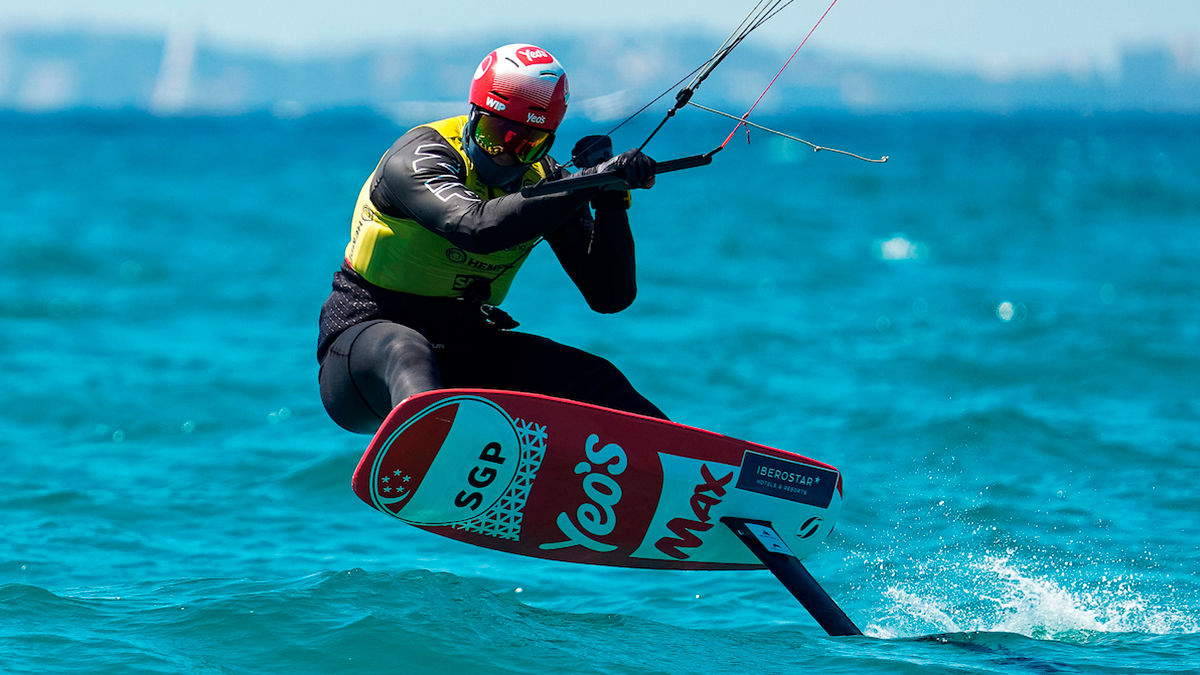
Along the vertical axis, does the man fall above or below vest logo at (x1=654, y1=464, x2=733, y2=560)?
above

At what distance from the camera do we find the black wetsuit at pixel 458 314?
13.6ft

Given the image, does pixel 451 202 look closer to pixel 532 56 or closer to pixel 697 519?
pixel 532 56

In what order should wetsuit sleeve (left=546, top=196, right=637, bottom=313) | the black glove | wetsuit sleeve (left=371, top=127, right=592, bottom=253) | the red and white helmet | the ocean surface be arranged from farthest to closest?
1. the ocean surface
2. wetsuit sleeve (left=546, top=196, right=637, bottom=313)
3. the red and white helmet
4. wetsuit sleeve (left=371, top=127, right=592, bottom=253)
5. the black glove

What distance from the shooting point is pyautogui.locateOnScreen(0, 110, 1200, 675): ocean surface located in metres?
5.00

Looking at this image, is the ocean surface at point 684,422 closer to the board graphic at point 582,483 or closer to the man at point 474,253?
the board graphic at point 582,483

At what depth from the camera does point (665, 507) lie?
499cm

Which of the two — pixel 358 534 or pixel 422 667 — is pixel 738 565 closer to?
pixel 422 667

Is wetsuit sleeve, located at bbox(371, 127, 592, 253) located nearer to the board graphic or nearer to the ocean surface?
the board graphic

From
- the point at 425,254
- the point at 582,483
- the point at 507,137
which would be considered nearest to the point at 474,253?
the point at 425,254

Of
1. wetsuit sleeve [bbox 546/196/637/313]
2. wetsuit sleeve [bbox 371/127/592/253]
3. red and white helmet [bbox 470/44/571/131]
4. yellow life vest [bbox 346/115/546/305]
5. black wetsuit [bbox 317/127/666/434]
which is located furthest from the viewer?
wetsuit sleeve [bbox 546/196/637/313]

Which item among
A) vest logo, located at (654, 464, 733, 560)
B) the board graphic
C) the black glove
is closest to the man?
the black glove

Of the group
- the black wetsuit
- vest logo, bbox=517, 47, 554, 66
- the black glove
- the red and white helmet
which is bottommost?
the black wetsuit

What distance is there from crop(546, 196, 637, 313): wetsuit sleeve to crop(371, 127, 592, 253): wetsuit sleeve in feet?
1.75

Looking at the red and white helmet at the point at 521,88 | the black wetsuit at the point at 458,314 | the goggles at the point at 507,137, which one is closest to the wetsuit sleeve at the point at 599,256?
the black wetsuit at the point at 458,314
